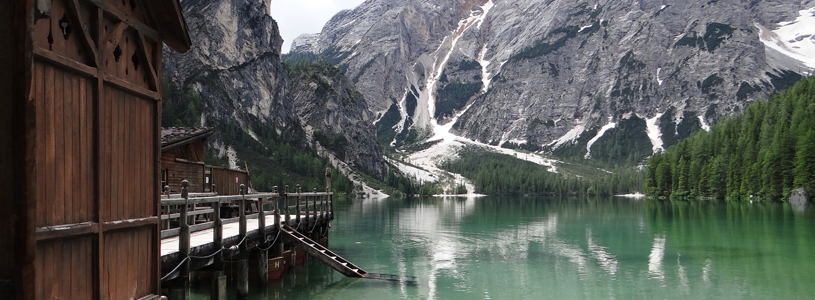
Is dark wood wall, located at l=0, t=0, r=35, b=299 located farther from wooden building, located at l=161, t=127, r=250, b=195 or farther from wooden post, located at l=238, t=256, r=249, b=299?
wooden building, located at l=161, t=127, r=250, b=195

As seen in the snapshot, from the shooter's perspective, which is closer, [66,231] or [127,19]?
[66,231]

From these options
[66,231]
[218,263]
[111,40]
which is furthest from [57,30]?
[218,263]

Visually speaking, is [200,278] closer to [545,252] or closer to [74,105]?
[74,105]

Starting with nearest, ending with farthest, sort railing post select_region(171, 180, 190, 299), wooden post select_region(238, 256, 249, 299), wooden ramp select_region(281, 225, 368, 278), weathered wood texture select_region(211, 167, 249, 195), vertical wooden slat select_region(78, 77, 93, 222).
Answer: vertical wooden slat select_region(78, 77, 93, 222)
railing post select_region(171, 180, 190, 299)
wooden post select_region(238, 256, 249, 299)
wooden ramp select_region(281, 225, 368, 278)
weathered wood texture select_region(211, 167, 249, 195)

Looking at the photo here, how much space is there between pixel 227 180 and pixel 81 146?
99.3 feet

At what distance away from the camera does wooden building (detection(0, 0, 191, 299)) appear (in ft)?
20.6

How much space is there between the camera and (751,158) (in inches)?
4852

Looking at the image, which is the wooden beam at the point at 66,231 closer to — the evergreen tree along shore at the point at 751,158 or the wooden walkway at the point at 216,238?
the wooden walkway at the point at 216,238

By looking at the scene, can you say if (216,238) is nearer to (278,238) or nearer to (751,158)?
(278,238)

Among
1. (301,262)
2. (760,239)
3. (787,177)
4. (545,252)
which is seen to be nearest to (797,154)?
(787,177)

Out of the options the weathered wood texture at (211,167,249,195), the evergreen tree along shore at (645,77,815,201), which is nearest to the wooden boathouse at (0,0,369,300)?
the weathered wood texture at (211,167,249,195)

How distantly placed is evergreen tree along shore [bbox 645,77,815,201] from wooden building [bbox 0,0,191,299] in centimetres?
11098

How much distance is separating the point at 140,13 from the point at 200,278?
57.1ft

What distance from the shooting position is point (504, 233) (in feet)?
194
